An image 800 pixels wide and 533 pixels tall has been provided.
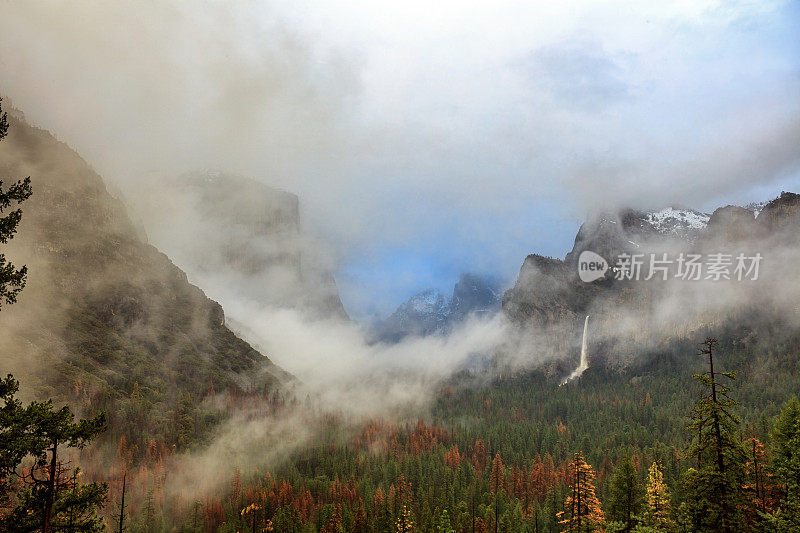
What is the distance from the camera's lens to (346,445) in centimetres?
17262

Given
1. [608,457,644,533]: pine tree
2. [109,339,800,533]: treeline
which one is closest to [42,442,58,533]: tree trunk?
[109,339,800,533]: treeline

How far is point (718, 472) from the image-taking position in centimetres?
2809

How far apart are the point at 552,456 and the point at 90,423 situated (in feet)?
521

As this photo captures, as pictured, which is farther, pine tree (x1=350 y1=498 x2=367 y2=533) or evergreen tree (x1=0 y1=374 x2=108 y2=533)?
pine tree (x1=350 y1=498 x2=367 y2=533)

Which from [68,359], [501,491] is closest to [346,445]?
[501,491]

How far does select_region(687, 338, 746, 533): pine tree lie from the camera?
1097 inches

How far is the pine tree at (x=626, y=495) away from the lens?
1839 inches

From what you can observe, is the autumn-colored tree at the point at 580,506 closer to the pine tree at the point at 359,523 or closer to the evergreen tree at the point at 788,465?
the evergreen tree at the point at 788,465

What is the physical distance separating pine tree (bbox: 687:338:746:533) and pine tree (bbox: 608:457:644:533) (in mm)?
17880

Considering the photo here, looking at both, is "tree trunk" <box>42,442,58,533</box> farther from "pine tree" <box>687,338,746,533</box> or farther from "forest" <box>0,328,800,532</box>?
"pine tree" <box>687,338,746,533</box>

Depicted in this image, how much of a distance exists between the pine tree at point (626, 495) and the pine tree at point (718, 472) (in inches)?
Result: 704

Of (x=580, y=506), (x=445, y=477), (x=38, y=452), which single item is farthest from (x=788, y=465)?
(x=445, y=477)

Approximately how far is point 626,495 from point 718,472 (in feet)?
87.9

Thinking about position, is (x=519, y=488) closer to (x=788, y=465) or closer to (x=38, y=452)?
(x=788, y=465)
